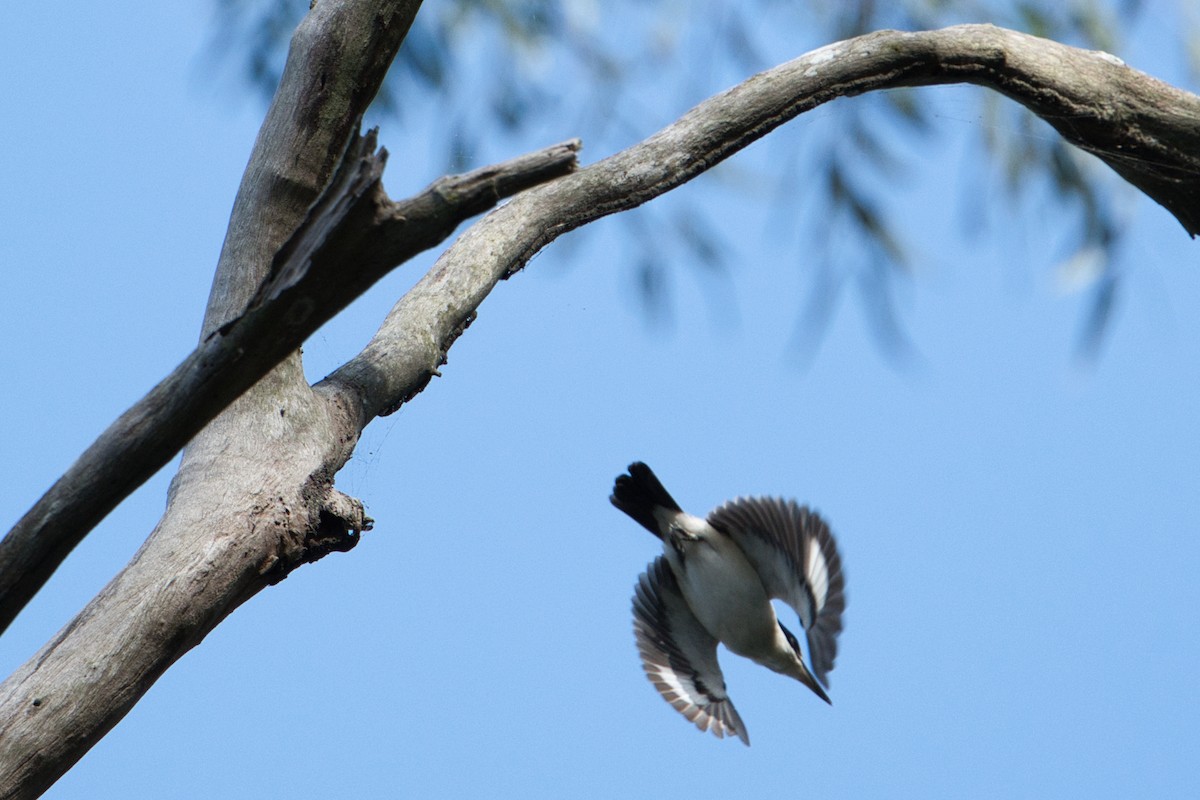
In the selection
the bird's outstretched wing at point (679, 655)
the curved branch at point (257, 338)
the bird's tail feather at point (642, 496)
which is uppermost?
the bird's tail feather at point (642, 496)

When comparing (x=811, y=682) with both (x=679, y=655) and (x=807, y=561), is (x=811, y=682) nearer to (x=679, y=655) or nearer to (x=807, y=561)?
(x=679, y=655)

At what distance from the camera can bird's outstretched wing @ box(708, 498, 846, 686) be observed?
2455mm

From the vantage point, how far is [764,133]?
1.95 metres

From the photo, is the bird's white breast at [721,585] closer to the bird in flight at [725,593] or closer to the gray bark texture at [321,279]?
the bird in flight at [725,593]

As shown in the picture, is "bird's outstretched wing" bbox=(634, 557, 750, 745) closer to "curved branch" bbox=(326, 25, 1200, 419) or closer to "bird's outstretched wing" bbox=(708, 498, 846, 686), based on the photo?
"bird's outstretched wing" bbox=(708, 498, 846, 686)

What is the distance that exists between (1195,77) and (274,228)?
2089 mm

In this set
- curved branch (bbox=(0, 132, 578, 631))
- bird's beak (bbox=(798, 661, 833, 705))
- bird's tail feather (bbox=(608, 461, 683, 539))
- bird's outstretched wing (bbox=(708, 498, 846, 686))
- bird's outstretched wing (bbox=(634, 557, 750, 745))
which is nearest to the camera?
curved branch (bbox=(0, 132, 578, 631))

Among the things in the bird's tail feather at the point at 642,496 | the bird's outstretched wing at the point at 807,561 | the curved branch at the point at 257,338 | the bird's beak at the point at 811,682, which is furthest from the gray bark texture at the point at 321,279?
the bird's beak at the point at 811,682

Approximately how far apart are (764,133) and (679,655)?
156cm

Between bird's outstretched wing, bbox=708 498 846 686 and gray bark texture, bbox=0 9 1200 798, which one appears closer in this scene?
gray bark texture, bbox=0 9 1200 798

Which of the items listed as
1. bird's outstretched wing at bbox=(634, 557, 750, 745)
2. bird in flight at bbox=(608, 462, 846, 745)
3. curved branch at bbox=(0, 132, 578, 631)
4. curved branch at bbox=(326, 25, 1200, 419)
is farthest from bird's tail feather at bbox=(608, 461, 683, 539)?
curved branch at bbox=(0, 132, 578, 631)

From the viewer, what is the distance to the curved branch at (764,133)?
176cm

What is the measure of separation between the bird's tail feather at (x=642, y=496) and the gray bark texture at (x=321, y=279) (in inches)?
39.5

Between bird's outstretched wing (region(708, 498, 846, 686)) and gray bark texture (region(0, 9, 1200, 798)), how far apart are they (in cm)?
87
